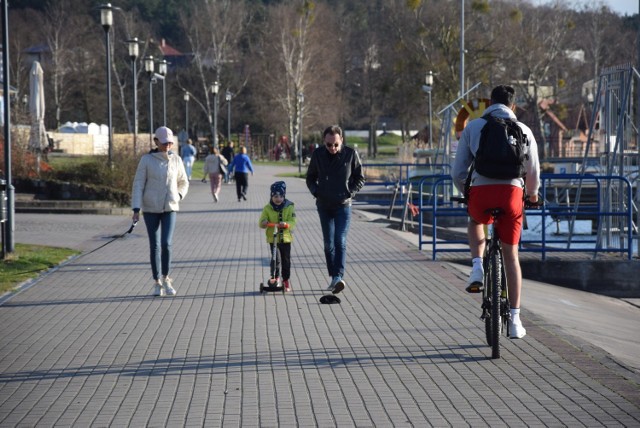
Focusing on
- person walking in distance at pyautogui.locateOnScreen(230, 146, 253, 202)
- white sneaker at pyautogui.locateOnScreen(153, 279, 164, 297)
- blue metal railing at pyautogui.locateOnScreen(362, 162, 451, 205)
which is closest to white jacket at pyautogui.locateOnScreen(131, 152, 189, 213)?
Answer: white sneaker at pyautogui.locateOnScreen(153, 279, 164, 297)

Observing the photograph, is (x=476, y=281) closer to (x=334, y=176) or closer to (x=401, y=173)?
(x=334, y=176)

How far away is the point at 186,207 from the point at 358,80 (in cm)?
6817

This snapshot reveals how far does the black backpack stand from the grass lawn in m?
5.84

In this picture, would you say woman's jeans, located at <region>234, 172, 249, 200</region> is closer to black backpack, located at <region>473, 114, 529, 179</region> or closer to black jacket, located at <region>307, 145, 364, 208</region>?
black jacket, located at <region>307, 145, 364, 208</region>

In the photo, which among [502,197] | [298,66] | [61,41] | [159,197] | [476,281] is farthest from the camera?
[61,41]

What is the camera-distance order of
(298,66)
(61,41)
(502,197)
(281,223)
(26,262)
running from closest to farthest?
(502,197)
(281,223)
(26,262)
(298,66)
(61,41)

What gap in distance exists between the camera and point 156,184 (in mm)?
11359

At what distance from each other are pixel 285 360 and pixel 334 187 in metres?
3.52

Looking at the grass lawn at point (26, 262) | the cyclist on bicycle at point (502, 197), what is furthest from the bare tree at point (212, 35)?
the cyclist on bicycle at point (502, 197)

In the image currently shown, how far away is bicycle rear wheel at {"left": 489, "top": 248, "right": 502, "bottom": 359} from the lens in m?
7.84

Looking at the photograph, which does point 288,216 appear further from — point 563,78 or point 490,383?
point 563,78

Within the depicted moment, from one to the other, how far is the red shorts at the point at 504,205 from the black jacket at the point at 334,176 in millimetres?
3274

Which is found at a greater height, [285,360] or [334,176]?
[334,176]

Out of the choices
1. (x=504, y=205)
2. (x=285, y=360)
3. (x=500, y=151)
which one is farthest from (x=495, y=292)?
(x=285, y=360)
